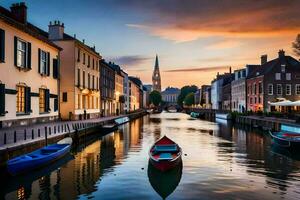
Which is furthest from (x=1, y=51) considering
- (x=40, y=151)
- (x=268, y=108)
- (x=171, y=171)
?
(x=268, y=108)

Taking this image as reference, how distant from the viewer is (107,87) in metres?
79.3

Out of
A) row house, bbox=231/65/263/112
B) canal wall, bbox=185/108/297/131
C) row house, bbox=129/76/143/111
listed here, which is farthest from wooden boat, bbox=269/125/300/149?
row house, bbox=129/76/143/111

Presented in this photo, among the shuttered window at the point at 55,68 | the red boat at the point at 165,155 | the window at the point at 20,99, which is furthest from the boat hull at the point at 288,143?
the shuttered window at the point at 55,68

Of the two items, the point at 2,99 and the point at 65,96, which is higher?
the point at 65,96

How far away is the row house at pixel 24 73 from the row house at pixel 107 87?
28374 millimetres

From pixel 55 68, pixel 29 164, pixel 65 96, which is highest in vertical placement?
pixel 55 68

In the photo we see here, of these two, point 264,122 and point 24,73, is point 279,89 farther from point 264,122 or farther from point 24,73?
point 24,73

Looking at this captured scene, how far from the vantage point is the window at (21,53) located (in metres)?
33.6

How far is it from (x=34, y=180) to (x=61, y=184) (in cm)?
178

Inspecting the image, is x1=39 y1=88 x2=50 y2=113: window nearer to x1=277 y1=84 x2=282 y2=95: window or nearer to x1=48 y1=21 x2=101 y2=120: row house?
x1=48 y1=21 x2=101 y2=120: row house

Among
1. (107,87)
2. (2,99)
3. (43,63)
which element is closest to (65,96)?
(43,63)

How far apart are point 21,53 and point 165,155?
21.8 metres

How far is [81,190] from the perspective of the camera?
16.6 metres

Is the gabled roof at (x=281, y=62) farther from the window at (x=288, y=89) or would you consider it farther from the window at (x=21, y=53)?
the window at (x=21, y=53)
